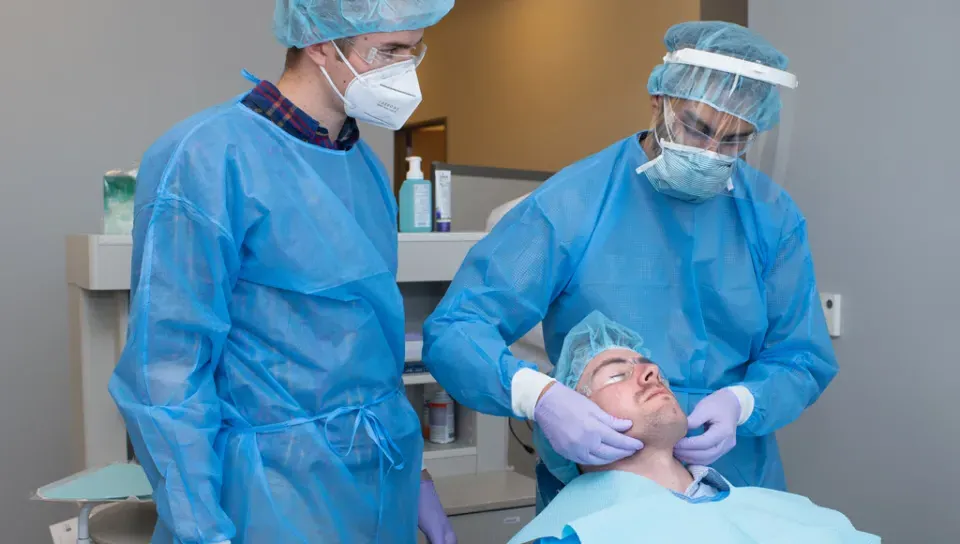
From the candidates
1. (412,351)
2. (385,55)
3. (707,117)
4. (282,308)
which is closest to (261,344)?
(282,308)

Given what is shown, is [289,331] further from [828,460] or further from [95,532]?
[828,460]

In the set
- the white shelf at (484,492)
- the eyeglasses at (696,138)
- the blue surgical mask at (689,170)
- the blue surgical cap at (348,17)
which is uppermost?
the blue surgical cap at (348,17)

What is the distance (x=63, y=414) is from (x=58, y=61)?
119 centimetres

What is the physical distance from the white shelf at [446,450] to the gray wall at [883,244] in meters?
0.88

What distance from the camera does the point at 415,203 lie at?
2.34 metres

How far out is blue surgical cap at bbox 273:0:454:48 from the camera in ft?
4.18

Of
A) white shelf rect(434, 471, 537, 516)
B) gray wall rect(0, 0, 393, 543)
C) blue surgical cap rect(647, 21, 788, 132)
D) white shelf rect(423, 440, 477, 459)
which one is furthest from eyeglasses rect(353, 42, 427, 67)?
gray wall rect(0, 0, 393, 543)

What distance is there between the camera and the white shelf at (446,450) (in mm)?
2451

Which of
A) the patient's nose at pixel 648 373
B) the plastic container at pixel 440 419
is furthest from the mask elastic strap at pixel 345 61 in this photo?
the plastic container at pixel 440 419

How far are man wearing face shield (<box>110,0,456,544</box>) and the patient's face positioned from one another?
0.32 metres

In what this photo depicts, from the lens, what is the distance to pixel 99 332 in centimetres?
208

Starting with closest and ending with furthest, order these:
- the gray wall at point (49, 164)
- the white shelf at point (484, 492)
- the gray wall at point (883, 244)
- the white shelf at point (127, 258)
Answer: the gray wall at point (883, 244)
the white shelf at point (127, 258)
the white shelf at point (484, 492)
the gray wall at point (49, 164)

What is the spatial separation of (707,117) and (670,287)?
0.29m

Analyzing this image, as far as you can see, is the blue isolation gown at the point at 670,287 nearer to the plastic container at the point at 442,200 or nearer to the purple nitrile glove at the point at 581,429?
the purple nitrile glove at the point at 581,429
